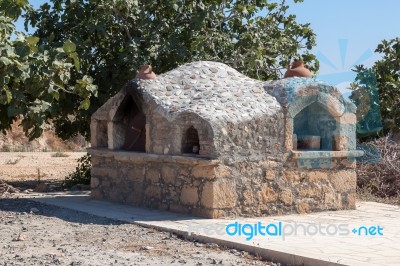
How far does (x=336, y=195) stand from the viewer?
10680mm

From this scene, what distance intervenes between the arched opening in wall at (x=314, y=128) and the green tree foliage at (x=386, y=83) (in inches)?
169

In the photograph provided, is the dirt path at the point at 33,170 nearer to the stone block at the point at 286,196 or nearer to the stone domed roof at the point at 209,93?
the stone domed roof at the point at 209,93

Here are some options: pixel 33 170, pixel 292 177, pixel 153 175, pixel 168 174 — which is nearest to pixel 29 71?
pixel 153 175

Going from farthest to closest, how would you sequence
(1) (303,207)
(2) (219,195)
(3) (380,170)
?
(3) (380,170)
(1) (303,207)
(2) (219,195)

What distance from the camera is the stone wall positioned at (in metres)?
9.40

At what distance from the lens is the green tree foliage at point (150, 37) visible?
14055mm

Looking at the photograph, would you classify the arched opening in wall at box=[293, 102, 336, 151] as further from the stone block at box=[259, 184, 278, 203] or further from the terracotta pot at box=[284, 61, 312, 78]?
the stone block at box=[259, 184, 278, 203]

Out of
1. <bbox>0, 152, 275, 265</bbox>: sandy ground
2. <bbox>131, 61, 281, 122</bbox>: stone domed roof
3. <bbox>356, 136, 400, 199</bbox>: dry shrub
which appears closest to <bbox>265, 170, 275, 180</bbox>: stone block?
<bbox>131, 61, 281, 122</bbox>: stone domed roof

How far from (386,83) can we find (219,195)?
8018 millimetres

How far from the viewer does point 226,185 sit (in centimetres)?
941

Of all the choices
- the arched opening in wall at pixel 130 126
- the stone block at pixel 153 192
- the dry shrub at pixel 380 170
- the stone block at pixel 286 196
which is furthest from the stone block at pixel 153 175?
the dry shrub at pixel 380 170

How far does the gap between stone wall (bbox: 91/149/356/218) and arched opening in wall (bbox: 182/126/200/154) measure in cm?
33

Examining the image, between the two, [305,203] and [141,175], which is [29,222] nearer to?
[141,175]

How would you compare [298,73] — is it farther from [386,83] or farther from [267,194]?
[386,83]
